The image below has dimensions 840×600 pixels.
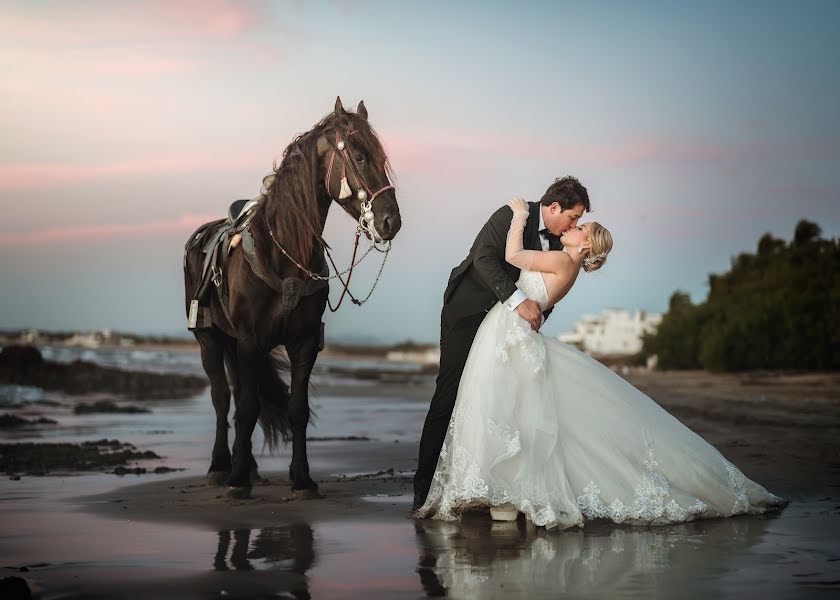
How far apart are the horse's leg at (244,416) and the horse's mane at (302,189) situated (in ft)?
2.57

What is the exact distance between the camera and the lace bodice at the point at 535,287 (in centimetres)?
733

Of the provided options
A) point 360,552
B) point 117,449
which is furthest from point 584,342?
point 360,552

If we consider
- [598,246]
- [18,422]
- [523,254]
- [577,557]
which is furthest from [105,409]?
[577,557]

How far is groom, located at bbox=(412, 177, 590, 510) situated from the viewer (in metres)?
7.32

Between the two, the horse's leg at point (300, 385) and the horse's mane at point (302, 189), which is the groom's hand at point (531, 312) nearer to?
the horse's mane at point (302, 189)

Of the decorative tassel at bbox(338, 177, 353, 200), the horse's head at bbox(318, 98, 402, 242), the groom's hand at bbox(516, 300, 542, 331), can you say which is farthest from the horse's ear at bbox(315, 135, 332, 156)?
the groom's hand at bbox(516, 300, 542, 331)

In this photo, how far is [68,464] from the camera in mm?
10688

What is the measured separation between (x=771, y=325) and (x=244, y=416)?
25.4 metres

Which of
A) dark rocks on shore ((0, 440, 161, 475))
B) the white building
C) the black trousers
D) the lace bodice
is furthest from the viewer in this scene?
the white building

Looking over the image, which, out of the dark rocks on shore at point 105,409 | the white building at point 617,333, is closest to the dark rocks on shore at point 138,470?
the dark rocks on shore at point 105,409

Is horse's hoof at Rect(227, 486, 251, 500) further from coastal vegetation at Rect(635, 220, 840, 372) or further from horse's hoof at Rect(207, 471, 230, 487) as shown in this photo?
coastal vegetation at Rect(635, 220, 840, 372)

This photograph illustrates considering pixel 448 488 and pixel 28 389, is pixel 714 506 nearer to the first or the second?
pixel 448 488

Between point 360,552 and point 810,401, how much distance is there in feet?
46.3

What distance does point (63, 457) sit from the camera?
1108 cm
